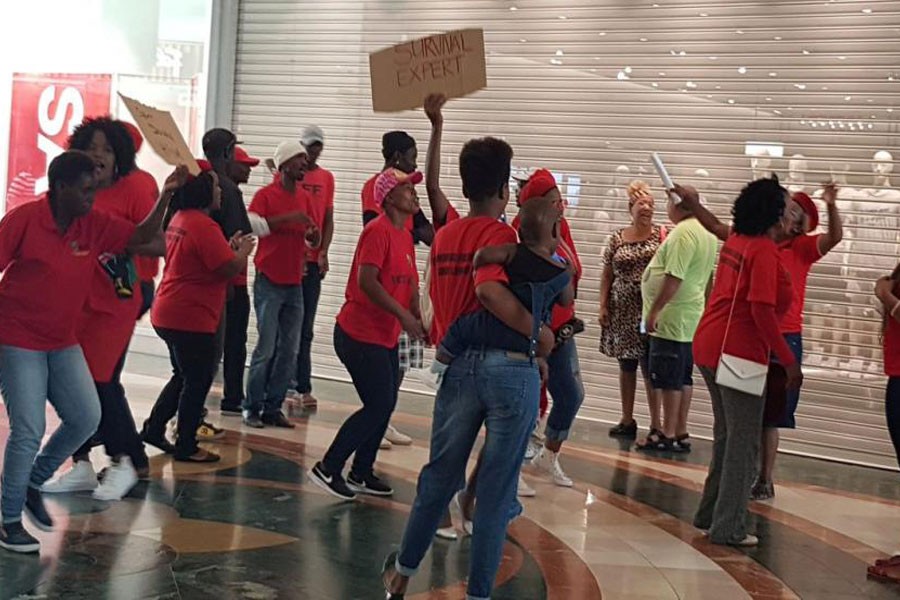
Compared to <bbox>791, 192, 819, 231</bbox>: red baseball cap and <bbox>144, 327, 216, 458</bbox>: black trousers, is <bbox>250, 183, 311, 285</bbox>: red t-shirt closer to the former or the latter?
<bbox>144, 327, 216, 458</bbox>: black trousers

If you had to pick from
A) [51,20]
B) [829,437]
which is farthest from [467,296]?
[51,20]

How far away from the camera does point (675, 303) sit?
846 cm

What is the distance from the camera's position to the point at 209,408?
8859 millimetres

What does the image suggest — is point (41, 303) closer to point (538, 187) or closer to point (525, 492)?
point (538, 187)

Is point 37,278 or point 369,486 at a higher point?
point 37,278

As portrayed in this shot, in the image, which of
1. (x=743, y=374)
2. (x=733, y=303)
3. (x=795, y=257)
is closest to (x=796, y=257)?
(x=795, y=257)

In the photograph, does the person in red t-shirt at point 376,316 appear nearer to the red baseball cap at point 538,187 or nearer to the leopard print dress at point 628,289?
the red baseball cap at point 538,187

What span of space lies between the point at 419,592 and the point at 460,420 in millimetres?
871

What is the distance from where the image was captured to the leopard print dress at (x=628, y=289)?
8961 mm

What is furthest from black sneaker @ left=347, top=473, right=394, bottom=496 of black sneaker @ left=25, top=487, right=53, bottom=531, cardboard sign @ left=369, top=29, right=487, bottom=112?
cardboard sign @ left=369, top=29, right=487, bottom=112

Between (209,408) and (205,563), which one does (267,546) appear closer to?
(205,563)

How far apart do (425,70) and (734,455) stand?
2.47 meters

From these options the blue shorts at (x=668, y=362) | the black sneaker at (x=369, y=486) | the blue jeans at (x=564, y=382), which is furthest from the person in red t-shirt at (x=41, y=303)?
the blue shorts at (x=668, y=362)

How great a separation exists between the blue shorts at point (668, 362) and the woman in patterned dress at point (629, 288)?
0.83 feet
